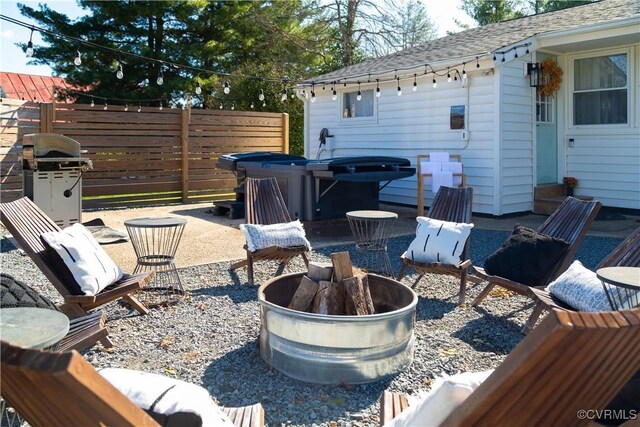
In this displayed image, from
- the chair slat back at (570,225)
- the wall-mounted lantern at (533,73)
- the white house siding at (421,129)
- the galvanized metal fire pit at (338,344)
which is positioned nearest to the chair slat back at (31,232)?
the galvanized metal fire pit at (338,344)

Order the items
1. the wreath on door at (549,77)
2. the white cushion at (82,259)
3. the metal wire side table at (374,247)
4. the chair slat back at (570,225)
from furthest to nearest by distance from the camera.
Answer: the wreath on door at (549,77), the metal wire side table at (374,247), the chair slat back at (570,225), the white cushion at (82,259)

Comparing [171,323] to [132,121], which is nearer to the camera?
[171,323]

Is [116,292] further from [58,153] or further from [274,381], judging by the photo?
[58,153]

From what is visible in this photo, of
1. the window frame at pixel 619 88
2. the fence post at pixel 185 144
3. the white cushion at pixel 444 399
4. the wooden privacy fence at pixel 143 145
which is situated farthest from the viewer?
the fence post at pixel 185 144

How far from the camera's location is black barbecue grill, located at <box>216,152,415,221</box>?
758 cm

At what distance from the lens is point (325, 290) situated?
133 inches

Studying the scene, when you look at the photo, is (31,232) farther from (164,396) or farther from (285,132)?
(285,132)

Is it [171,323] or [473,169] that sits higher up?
[473,169]

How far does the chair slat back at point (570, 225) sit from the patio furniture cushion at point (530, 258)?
6 centimetres

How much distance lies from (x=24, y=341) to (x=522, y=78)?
8941 millimetres

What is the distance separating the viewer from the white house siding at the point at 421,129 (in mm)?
9102

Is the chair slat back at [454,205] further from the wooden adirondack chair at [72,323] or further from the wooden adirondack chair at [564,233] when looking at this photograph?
the wooden adirondack chair at [72,323]

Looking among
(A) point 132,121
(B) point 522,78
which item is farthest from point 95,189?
(B) point 522,78

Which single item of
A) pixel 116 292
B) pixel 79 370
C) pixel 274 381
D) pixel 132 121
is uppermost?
pixel 132 121
